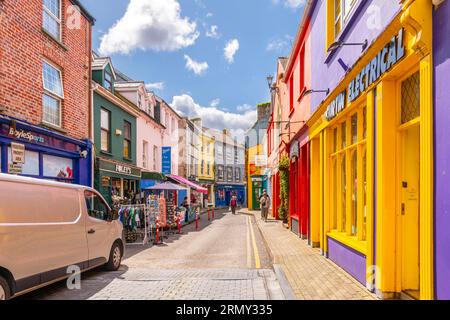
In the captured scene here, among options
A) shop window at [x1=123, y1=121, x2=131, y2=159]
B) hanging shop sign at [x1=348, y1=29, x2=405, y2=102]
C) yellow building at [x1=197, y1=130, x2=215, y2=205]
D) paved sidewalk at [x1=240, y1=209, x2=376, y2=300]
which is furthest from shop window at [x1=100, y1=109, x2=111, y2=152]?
yellow building at [x1=197, y1=130, x2=215, y2=205]

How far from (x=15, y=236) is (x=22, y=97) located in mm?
6475

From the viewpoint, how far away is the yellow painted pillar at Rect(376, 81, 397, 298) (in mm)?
5297

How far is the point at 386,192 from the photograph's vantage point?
5367 millimetres

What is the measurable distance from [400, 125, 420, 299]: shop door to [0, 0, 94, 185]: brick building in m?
9.19

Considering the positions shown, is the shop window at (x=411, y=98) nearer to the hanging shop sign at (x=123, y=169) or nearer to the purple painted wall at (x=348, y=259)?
the purple painted wall at (x=348, y=259)

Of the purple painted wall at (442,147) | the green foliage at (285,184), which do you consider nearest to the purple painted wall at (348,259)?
the purple painted wall at (442,147)

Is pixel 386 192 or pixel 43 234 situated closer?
pixel 386 192

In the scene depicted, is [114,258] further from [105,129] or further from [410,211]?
[105,129]

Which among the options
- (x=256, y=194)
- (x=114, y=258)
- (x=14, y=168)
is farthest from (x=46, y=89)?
(x=256, y=194)

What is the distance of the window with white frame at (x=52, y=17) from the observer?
11.8 meters

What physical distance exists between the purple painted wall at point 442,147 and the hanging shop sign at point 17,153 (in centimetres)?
960

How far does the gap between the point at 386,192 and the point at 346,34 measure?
3721 mm

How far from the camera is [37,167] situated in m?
11.1

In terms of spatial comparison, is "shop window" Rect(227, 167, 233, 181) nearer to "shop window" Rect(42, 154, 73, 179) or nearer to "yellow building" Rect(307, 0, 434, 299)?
"shop window" Rect(42, 154, 73, 179)
